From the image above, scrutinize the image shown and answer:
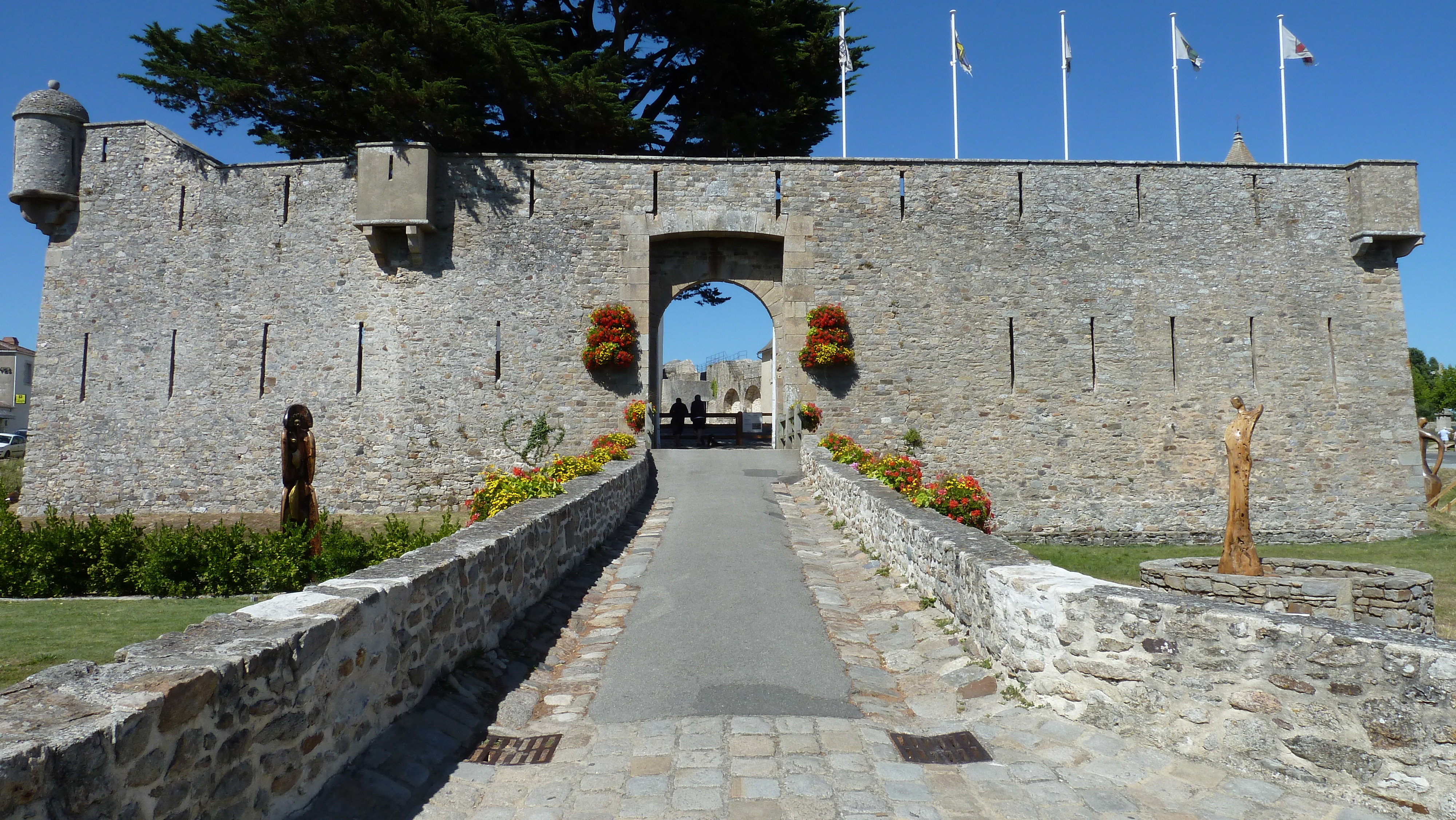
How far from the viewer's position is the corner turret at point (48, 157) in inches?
594

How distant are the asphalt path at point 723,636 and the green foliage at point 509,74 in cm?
1065

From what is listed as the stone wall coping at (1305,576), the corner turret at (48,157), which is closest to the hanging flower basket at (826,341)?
the stone wall coping at (1305,576)

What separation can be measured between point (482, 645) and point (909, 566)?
11.5ft

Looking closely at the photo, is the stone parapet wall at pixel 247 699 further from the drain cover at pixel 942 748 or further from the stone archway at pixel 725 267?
the stone archway at pixel 725 267

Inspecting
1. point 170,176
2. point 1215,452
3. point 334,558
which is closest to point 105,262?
point 170,176

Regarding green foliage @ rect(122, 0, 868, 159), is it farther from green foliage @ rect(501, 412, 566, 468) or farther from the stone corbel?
the stone corbel

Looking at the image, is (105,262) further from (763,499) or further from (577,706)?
(577,706)

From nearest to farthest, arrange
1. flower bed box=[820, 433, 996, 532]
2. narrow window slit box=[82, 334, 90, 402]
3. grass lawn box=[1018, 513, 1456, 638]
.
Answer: flower bed box=[820, 433, 996, 532]
grass lawn box=[1018, 513, 1456, 638]
narrow window slit box=[82, 334, 90, 402]

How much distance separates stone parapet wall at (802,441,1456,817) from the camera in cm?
317

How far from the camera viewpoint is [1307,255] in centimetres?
1531

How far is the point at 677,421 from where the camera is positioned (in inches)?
677

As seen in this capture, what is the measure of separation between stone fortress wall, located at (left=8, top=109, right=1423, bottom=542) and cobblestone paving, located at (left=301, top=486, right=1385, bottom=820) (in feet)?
33.3

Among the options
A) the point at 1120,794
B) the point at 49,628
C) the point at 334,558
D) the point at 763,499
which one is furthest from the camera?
the point at 763,499

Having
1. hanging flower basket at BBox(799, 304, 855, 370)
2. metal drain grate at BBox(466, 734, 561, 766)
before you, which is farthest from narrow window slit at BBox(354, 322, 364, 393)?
metal drain grate at BBox(466, 734, 561, 766)
